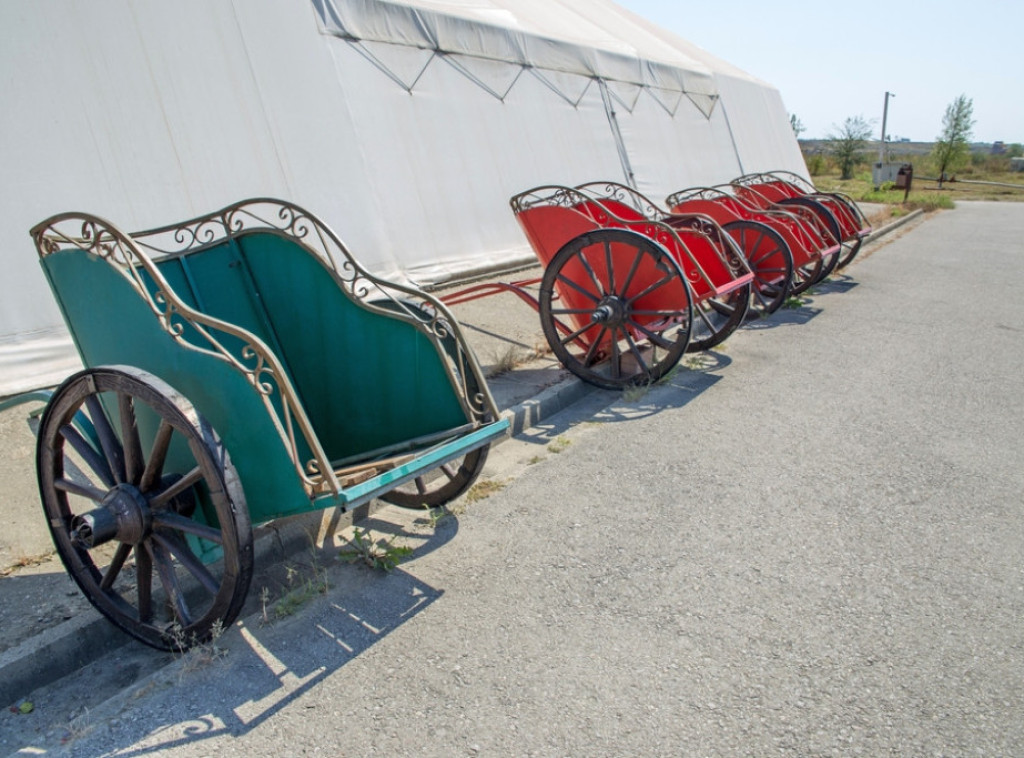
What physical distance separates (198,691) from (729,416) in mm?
3762

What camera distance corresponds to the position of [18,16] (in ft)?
19.3

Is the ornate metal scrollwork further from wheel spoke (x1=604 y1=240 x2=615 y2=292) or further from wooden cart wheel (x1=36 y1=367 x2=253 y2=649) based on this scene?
wheel spoke (x1=604 y1=240 x2=615 y2=292)

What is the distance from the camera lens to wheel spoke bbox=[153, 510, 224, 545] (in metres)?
2.60

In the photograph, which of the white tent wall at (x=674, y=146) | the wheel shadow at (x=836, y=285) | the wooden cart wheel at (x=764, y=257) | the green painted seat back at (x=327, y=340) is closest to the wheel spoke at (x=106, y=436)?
the green painted seat back at (x=327, y=340)

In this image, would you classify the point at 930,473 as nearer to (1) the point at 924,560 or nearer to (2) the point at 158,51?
(1) the point at 924,560

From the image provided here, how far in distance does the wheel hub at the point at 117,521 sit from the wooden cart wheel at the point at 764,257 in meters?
6.65

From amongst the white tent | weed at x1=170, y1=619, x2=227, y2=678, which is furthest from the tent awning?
weed at x1=170, y1=619, x2=227, y2=678

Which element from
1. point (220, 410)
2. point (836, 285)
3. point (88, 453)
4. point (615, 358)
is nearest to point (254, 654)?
point (220, 410)

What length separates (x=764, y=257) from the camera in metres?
8.03

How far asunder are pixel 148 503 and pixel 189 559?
0.26 meters

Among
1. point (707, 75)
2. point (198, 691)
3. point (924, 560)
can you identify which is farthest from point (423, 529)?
point (707, 75)

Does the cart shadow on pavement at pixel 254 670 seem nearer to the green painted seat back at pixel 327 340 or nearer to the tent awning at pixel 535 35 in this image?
the green painted seat back at pixel 327 340

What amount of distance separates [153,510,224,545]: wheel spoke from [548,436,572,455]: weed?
2.45 m

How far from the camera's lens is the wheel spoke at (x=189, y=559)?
2662 millimetres
